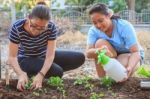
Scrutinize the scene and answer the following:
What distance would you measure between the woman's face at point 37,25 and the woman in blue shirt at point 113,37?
1.18 ft

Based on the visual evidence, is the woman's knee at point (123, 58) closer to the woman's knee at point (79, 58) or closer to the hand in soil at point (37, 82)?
the woman's knee at point (79, 58)

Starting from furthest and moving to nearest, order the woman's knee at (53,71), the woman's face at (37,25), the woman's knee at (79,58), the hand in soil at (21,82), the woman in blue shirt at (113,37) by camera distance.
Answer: the woman's knee at (79,58), the woman's knee at (53,71), the woman in blue shirt at (113,37), the woman's face at (37,25), the hand in soil at (21,82)

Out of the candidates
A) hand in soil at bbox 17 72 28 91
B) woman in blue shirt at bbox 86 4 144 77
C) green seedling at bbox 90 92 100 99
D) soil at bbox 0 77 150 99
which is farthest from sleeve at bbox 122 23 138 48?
hand in soil at bbox 17 72 28 91

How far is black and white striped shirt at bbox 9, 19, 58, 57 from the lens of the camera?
248 cm

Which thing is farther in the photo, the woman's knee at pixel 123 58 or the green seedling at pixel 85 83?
the woman's knee at pixel 123 58

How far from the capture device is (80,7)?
11.9 m

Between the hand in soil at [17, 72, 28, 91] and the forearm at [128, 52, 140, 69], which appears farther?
the forearm at [128, 52, 140, 69]

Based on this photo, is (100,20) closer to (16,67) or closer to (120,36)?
(120,36)

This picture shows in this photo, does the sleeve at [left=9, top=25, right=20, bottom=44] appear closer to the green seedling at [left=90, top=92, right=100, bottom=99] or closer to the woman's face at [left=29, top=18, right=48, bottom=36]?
the woman's face at [left=29, top=18, right=48, bottom=36]

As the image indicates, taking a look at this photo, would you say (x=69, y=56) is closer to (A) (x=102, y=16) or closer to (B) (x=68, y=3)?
(A) (x=102, y=16)

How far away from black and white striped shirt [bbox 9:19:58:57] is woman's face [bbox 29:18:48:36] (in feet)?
0.27

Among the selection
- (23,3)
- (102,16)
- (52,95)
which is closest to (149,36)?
(23,3)

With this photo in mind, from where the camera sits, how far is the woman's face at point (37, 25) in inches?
89.4

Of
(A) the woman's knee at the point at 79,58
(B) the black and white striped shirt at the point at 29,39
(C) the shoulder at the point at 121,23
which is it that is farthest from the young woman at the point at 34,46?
(C) the shoulder at the point at 121,23
